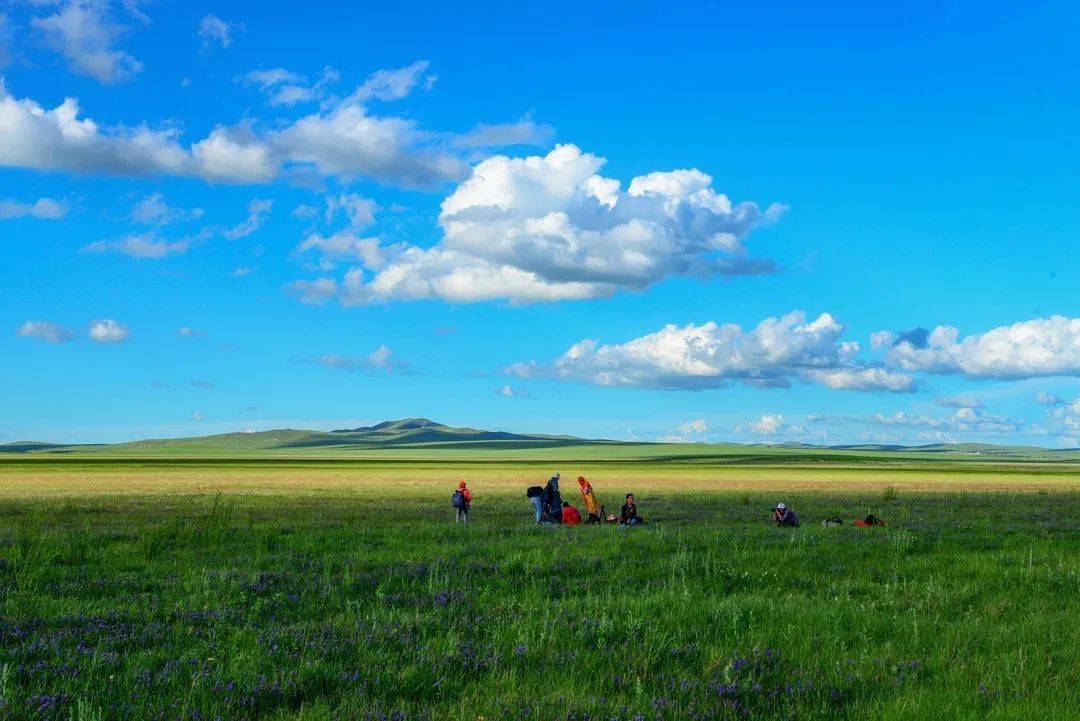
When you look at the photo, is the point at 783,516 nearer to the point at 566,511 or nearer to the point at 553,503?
the point at 566,511

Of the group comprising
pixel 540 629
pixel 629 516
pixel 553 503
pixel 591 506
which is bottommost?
pixel 629 516

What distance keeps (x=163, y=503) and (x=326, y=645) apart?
3444 cm

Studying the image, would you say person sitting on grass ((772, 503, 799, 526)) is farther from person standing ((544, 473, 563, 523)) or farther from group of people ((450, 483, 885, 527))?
person standing ((544, 473, 563, 523))

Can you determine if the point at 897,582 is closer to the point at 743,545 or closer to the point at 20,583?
the point at 743,545

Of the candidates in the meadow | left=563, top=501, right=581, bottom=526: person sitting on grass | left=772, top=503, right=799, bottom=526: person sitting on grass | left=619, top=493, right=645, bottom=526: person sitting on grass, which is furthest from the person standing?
the meadow

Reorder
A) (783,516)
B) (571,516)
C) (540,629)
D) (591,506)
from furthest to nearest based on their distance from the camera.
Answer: (591,506), (571,516), (783,516), (540,629)

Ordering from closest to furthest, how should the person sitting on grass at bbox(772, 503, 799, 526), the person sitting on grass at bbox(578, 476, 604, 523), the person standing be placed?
1. the person sitting on grass at bbox(772, 503, 799, 526)
2. the person standing
3. the person sitting on grass at bbox(578, 476, 604, 523)

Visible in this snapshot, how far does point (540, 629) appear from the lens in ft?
31.1

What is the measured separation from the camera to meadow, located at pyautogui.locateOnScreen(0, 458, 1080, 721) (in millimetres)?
7094

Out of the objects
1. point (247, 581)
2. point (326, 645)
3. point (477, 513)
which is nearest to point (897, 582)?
point (326, 645)

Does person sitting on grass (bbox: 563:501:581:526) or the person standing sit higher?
the person standing

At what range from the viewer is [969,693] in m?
7.40


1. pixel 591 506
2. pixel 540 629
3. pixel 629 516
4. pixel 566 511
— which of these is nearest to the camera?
pixel 540 629

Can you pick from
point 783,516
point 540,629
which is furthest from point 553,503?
point 540,629
